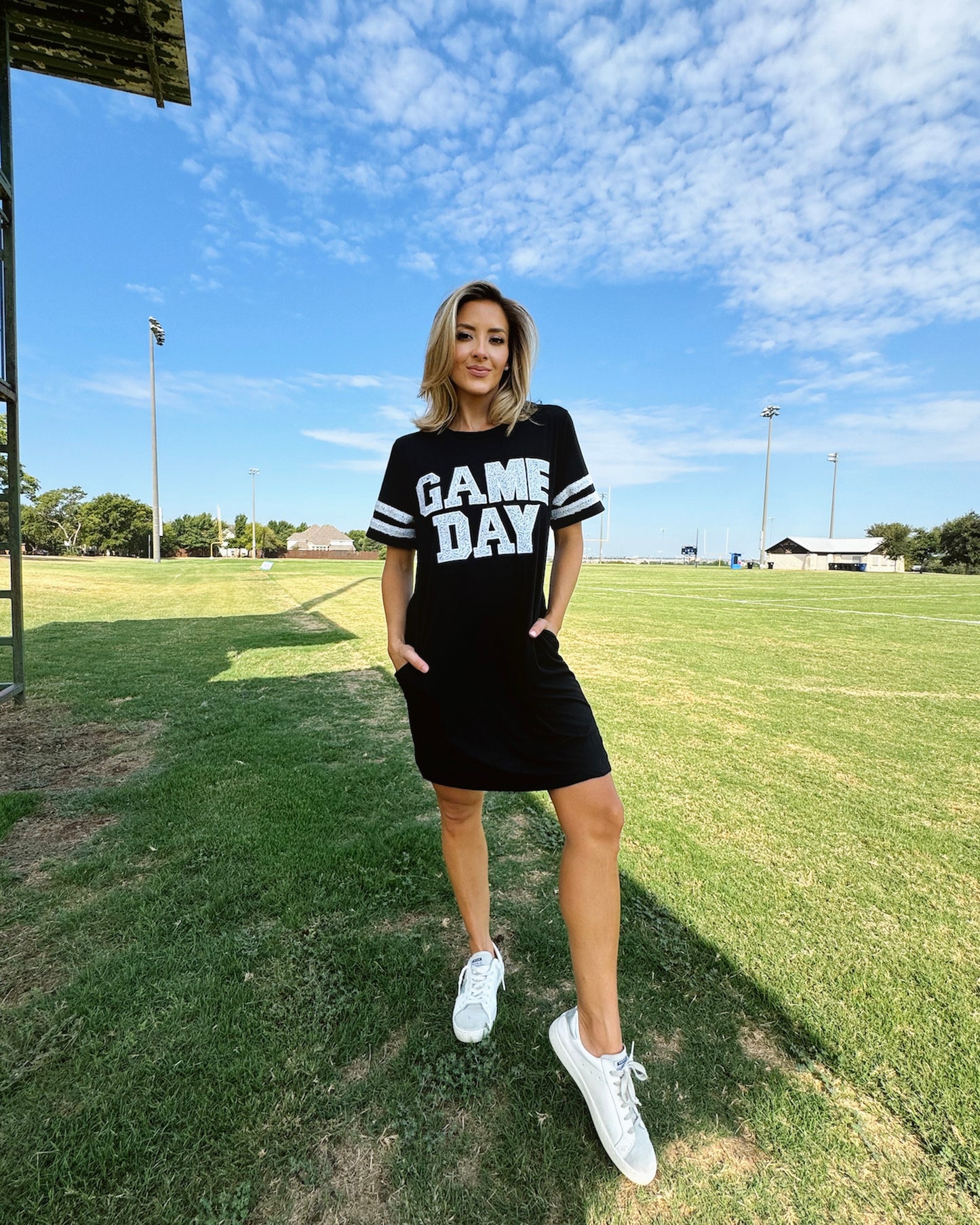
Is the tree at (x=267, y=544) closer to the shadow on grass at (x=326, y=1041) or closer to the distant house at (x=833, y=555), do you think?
the distant house at (x=833, y=555)

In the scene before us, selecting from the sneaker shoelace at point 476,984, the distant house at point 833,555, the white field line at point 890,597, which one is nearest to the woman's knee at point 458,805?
the sneaker shoelace at point 476,984

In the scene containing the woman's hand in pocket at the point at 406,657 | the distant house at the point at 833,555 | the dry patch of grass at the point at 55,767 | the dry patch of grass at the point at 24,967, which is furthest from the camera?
the distant house at the point at 833,555

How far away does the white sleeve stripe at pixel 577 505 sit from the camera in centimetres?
171

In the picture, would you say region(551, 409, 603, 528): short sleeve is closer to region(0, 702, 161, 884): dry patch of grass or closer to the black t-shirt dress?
the black t-shirt dress

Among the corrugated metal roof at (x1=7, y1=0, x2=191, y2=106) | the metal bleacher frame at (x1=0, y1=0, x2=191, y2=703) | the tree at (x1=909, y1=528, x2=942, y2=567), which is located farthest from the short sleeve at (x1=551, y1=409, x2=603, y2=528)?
the tree at (x1=909, y1=528, x2=942, y2=567)

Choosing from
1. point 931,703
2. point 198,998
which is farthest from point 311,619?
point 198,998

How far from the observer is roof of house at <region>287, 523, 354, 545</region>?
119 metres

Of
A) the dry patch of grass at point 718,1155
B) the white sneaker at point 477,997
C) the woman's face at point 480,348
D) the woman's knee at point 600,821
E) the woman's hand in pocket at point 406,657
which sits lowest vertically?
the dry patch of grass at point 718,1155

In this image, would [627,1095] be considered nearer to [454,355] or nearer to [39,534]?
[454,355]

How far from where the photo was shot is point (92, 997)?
188 cm

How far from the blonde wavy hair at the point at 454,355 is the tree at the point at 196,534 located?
102m

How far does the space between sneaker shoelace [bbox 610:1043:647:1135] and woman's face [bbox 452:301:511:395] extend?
175cm

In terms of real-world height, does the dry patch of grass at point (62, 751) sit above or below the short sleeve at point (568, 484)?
below

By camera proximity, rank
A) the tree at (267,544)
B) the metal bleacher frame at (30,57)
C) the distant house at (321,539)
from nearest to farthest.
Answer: the metal bleacher frame at (30,57) → the tree at (267,544) → the distant house at (321,539)
